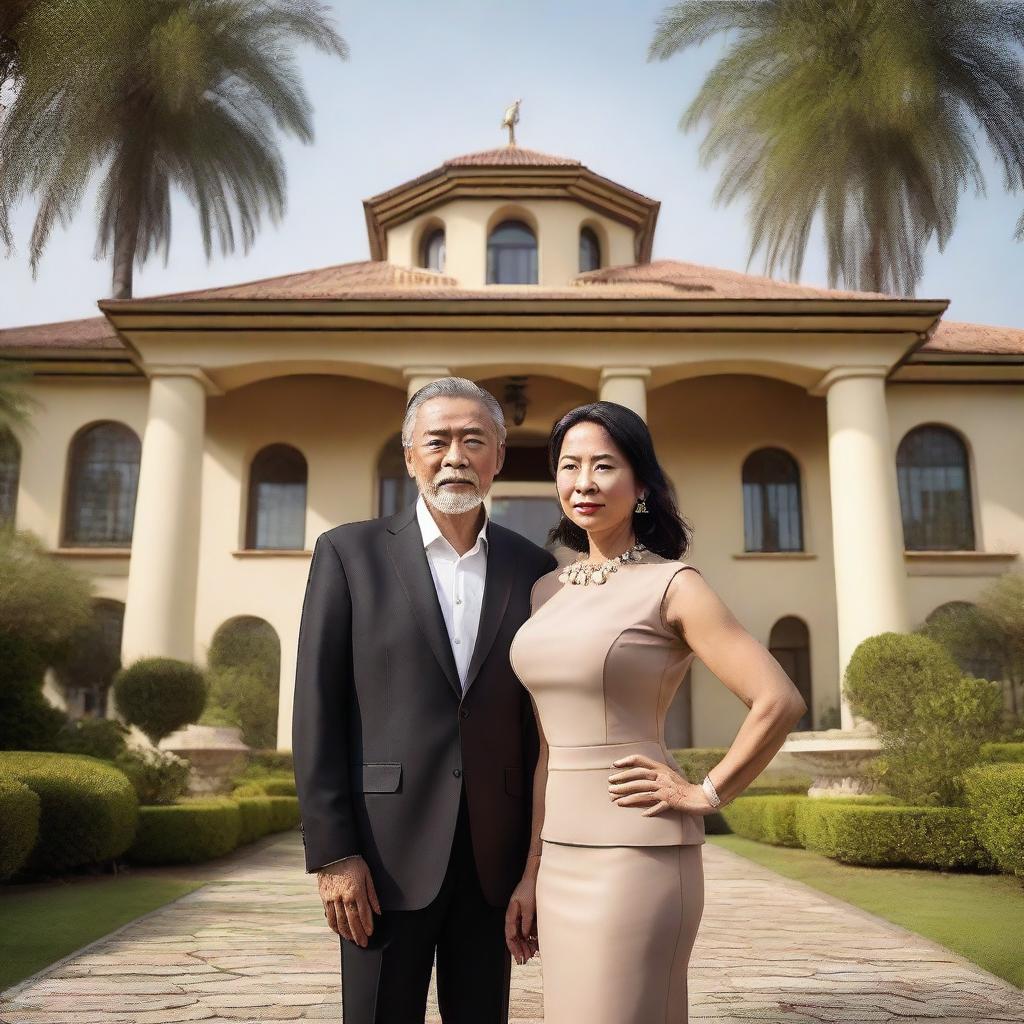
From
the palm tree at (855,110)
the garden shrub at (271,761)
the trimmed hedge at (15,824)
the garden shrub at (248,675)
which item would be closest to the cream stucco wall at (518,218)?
the palm tree at (855,110)

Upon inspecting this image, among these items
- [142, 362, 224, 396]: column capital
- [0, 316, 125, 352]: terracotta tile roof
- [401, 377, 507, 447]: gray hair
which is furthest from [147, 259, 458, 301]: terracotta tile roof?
[401, 377, 507, 447]: gray hair

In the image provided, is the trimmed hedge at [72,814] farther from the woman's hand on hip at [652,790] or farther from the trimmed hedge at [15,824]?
the woman's hand on hip at [652,790]

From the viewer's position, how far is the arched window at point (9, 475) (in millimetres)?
20859

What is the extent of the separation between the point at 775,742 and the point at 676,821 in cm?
30

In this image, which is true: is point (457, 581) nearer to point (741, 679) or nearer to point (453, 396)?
point (453, 396)

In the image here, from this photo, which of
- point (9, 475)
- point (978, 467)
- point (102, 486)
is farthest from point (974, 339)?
point (9, 475)

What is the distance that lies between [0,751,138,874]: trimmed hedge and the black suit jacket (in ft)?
26.0

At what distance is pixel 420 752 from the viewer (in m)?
2.89

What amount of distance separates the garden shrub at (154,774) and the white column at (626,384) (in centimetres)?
934

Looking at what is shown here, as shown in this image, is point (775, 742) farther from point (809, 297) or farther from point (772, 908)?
point (809, 297)

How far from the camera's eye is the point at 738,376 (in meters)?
21.8

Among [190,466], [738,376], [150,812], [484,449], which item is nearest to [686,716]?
[738,376]

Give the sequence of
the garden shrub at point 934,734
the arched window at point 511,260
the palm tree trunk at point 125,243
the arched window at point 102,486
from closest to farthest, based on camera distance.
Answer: the garden shrub at point 934,734
the arched window at point 102,486
the arched window at point 511,260
the palm tree trunk at point 125,243

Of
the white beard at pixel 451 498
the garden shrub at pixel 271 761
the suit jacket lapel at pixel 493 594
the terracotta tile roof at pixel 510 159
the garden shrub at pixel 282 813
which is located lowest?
the garden shrub at pixel 282 813
